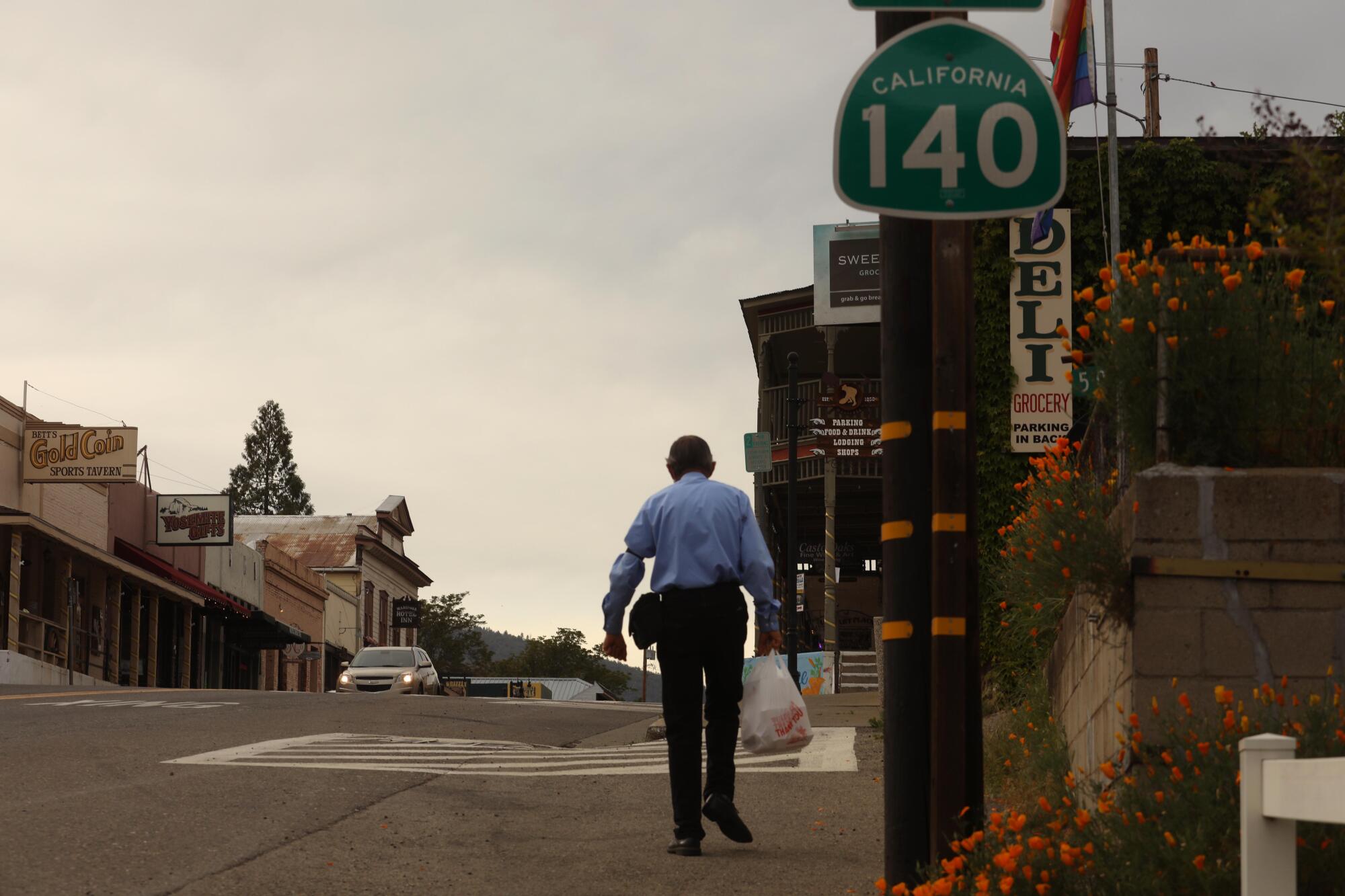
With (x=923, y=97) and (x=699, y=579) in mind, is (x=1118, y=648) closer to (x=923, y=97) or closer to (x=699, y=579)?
(x=699, y=579)

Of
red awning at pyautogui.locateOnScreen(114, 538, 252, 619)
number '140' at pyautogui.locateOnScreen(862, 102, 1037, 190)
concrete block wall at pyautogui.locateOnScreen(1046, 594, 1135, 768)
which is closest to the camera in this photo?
number '140' at pyautogui.locateOnScreen(862, 102, 1037, 190)

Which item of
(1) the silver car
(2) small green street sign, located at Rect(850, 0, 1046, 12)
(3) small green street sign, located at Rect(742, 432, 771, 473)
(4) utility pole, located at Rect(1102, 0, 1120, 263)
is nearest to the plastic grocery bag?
(2) small green street sign, located at Rect(850, 0, 1046, 12)

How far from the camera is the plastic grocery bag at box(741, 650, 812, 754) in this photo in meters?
7.18

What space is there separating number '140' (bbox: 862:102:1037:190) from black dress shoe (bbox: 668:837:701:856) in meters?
3.32

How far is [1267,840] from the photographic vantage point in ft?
11.3

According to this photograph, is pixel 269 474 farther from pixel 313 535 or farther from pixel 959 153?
pixel 959 153

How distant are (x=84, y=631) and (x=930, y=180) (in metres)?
36.8

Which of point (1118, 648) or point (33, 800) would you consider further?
point (33, 800)

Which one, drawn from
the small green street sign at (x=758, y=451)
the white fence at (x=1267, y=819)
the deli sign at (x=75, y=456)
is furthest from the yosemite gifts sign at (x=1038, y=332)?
the deli sign at (x=75, y=456)

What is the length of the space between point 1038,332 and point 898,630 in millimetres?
12962

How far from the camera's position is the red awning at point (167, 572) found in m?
43.6

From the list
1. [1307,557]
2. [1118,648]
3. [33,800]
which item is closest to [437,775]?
[33,800]

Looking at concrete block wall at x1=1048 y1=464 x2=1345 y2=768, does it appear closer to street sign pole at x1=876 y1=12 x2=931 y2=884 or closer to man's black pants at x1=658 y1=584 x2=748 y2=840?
street sign pole at x1=876 y1=12 x2=931 y2=884

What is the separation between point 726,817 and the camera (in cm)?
722
